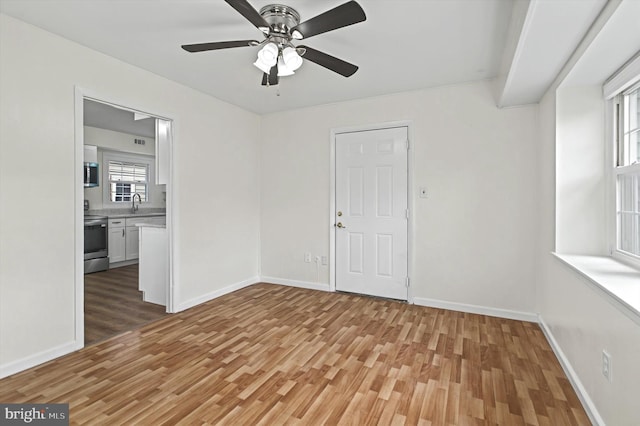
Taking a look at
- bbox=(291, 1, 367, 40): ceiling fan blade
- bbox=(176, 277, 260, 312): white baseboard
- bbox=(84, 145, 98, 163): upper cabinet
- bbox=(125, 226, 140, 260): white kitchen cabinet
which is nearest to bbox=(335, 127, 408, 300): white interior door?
bbox=(176, 277, 260, 312): white baseboard

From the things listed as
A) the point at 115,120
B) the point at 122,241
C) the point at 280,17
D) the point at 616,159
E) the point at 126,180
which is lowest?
the point at 122,241

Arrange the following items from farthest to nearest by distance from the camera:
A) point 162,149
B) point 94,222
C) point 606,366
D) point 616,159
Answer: point 94,222, point 162,149, point 616,159, point 606,366

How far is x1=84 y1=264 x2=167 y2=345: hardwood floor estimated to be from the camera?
3018mm

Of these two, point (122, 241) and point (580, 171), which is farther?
point (122, 241)

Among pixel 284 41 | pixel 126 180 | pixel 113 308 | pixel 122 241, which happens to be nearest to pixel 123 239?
pixel 122 241

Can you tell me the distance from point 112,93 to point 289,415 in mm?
3026

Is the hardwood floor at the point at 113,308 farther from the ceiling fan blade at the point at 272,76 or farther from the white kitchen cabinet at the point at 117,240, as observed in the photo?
the ceiling fan blade at the point at 272,76

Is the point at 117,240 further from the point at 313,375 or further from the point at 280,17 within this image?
the point at 280,17

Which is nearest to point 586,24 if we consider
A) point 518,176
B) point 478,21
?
point 478,21

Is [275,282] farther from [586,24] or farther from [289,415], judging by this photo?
[586,24]

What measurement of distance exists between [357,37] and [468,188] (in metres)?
1.99

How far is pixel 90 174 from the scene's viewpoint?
5637mm

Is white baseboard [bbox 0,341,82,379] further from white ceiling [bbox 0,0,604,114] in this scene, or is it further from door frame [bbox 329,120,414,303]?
door frame [bbox 329,120,414,303]

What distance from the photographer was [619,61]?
6.68 feet
